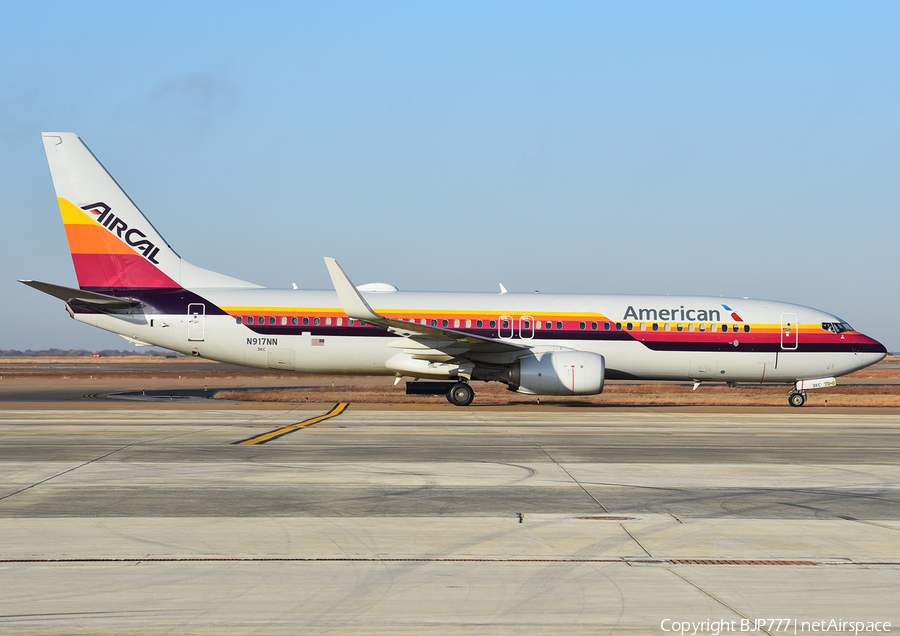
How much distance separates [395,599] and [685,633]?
6.93ft

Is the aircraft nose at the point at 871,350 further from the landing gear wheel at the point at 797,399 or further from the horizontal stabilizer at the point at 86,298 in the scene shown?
the horizontal stabilizer at the point at 86,298

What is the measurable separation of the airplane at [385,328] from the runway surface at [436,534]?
32.9 feet

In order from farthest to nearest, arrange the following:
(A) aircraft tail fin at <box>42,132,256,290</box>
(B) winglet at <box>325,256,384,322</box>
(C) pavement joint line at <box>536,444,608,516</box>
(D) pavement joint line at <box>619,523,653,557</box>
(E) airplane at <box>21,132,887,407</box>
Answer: (A) aircraft tail fin at <box>42,132,256,290</box> < (E) airplane at <box>21,132,887,407</box> < (B) winglet at <box>325,256,384,322</box> < (C) pavement joint line at <box>536,444,608,516</box> < (D) pavement joint line at <box>619,523,653,557</box>

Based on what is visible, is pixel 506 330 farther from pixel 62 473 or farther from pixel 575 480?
pixel 62 473

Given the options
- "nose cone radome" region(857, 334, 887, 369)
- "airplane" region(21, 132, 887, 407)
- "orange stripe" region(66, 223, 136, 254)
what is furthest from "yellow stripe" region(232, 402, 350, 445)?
"nose cone radome" region(857, 334, 887, 369)

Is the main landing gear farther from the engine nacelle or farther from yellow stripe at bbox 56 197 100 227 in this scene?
yellow stripe at bbox 56 197 100 227

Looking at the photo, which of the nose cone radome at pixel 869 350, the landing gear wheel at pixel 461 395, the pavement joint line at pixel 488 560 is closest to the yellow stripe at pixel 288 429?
the landing gear wheel at pixel 461 395

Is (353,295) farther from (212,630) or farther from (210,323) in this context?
(212,630)

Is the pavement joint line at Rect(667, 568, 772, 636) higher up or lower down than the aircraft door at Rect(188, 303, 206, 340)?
lower down

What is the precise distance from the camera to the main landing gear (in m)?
28.0

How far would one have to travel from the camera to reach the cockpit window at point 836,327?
27719 millimetres

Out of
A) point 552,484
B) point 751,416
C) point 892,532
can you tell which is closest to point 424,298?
point 751,416

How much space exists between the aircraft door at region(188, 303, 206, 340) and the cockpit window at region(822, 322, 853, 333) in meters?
22.3

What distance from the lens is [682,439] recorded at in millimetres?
17031
